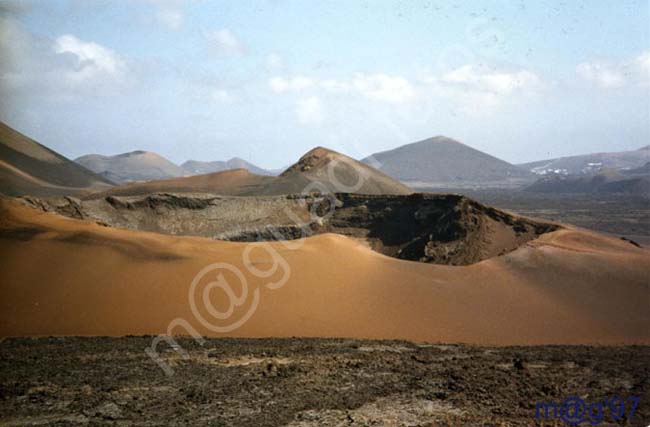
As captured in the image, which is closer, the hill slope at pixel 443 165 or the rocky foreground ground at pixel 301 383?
the rocky foreground ground at pixel 301 383

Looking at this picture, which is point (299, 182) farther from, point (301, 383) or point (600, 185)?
point (600, 185)

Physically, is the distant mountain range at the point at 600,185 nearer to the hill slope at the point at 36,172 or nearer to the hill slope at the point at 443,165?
the hill slope at the point at 443,165

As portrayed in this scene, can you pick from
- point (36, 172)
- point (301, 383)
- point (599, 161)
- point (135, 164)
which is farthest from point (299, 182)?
point (599, 161)

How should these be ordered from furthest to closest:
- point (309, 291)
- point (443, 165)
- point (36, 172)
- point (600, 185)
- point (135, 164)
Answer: point (135, 164), point (443, 165), point (600, 185), point (36, 172), point (309, 291)

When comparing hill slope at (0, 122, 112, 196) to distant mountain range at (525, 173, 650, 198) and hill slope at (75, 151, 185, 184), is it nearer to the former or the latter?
distant mountain range at (525, 173, 650, 198)

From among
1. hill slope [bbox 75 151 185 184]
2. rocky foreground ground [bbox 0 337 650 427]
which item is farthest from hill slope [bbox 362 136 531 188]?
rocky foreground ground [bbox 0 337 650 427]

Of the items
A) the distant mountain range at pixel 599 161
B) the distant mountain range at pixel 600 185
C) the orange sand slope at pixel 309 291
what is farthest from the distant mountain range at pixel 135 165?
the orange sand slope at pixel 309 291
